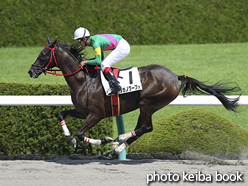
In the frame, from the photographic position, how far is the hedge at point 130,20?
39.7 feet

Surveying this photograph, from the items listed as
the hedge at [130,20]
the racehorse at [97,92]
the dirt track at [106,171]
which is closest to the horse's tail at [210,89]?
the racehorse at [97,92]

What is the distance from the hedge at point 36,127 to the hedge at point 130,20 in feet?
21.9

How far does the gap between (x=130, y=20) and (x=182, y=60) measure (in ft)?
7.33

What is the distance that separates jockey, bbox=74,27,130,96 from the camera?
468cm

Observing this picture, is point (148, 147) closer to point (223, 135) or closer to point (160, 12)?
point (223, 135)

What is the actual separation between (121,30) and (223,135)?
25.3 ft

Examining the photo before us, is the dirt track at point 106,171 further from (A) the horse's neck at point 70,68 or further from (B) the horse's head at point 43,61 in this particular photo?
(B) the horse's head at point 43,61

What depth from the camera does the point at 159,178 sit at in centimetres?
421

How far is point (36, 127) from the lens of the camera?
560cm

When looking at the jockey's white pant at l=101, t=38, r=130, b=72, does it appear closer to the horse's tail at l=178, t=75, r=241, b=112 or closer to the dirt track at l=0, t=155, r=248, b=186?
the horse's tail at l=178, t=75, r=241, b=112

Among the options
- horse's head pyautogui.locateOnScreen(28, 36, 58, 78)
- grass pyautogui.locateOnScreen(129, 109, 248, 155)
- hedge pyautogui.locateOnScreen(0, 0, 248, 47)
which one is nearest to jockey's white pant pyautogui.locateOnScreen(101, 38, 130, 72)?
horse's head pyautogui.locateOnScreen(28, 36, 58, 78)

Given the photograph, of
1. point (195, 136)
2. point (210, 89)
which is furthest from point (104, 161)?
point (210, 89)

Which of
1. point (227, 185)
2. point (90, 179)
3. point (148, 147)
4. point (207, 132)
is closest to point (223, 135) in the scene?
point (207, 132)

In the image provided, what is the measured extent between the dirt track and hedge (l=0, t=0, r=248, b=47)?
25.2ft
